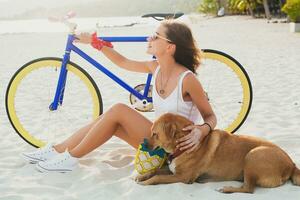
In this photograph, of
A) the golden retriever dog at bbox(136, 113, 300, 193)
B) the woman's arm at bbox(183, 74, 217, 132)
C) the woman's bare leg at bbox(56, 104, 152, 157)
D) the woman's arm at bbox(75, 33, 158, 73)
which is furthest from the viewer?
the woman's arm at bbox(75, 33, 158, 73)

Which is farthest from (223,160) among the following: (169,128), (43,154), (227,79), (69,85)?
(69,85)

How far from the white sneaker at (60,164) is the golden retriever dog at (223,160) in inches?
22.9

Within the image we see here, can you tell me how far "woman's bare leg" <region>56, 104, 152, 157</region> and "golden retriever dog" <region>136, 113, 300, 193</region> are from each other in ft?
1.26

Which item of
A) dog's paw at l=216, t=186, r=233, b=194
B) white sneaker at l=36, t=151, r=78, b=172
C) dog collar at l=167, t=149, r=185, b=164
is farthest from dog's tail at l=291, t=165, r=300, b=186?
white sneaker at l=36, t=151, r=78, b=172

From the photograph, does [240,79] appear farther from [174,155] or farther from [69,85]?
[69,85]

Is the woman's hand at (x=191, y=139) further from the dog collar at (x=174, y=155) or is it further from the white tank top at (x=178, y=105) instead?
the white tank top at (x=178, y=105)

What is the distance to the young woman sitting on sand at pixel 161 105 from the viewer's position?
343cm

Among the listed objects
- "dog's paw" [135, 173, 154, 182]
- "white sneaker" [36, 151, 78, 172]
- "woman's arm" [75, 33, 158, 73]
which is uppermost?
"woman's arm" [75, 33, 158, 73]

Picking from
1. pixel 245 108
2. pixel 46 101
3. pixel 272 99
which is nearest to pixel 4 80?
pixel 46 101

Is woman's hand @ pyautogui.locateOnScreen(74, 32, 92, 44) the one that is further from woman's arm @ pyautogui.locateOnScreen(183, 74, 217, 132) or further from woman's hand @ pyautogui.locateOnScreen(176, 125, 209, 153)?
woman's hand @ pyautogui.locateOnScreen(176, 125, 209, 153)

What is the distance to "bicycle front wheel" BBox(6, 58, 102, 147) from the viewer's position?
420 cm

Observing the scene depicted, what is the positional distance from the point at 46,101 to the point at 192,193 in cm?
241

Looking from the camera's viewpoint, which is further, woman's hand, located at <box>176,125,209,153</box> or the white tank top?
the white tank top

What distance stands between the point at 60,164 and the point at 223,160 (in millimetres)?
1207
